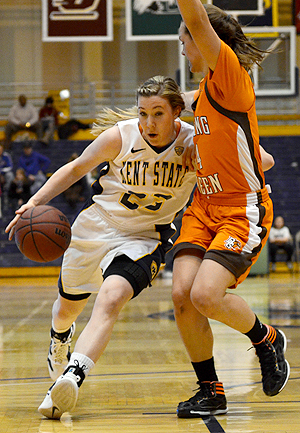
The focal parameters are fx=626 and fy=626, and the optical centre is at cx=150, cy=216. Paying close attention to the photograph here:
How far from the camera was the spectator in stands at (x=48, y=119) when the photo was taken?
16203 millimetres

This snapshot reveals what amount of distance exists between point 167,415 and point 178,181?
4.13ft

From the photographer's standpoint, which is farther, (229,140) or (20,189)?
(20,189)

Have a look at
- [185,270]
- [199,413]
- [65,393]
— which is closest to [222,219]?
[185,270]

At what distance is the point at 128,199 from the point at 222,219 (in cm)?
64

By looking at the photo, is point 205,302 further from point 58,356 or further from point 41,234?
point 58,356

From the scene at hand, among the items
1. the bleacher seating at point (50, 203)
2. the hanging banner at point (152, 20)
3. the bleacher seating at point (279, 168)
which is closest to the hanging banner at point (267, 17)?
the hanging banner at point (152, 20)

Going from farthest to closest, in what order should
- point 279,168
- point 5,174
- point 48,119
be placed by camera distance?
point 279,168, point 48,119, point 5,174

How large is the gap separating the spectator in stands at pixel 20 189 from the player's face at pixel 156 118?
10.6m

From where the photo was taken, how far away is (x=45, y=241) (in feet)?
10.8

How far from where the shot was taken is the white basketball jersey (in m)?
3.47

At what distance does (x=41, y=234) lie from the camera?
3.29 m

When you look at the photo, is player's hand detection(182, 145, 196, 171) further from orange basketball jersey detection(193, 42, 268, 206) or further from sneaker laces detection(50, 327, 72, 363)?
sneaker laces detection(50, 327, 72, 363)

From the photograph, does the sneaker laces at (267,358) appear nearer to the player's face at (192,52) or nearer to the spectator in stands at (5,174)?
the player's face at (192,52)

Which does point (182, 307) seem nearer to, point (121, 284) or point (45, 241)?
point (121, 284)
